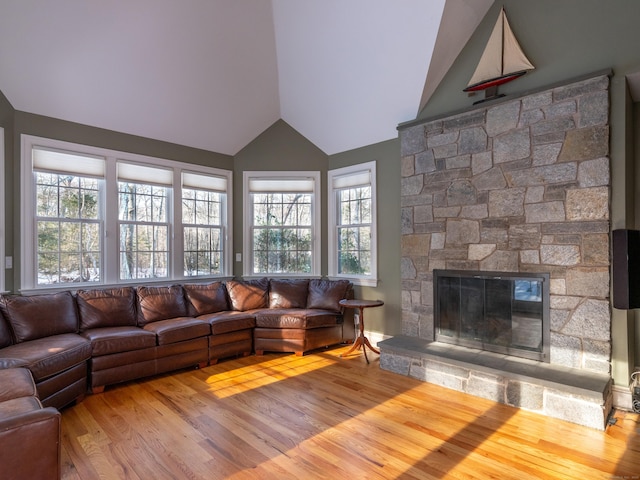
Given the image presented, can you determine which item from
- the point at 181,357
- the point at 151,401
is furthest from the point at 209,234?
the point at 151,401

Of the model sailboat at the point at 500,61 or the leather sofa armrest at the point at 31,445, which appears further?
the model sailboat at the point at 500,61

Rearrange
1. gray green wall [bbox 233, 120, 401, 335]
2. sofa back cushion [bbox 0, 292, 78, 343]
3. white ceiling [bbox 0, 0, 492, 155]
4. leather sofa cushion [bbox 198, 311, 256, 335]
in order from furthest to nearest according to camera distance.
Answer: gray green wall [bbox 233, 120, 401, 335] → leather sofa cushion [bbox 198, 311, 256, 335] → white ceiling [bbox 0, 0, 492, 155] → sofa back cushion [bbox 0, 292, 78, 343]

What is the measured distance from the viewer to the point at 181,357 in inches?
152

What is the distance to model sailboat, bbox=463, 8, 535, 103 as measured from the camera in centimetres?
349

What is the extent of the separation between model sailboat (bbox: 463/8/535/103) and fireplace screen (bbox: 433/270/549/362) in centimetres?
188

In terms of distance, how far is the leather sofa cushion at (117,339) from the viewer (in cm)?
336

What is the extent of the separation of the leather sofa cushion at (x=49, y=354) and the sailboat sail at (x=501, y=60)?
4.53 m

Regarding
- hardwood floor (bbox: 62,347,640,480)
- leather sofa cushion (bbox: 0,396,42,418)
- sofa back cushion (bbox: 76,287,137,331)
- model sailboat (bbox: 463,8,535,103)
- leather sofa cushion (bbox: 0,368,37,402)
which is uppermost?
model sailboat (bbox: 463,8,535,103)

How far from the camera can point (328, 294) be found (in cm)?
498

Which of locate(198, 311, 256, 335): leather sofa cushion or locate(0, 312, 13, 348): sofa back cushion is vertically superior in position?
locate(0, 312, 13, 348): sofa back cushion

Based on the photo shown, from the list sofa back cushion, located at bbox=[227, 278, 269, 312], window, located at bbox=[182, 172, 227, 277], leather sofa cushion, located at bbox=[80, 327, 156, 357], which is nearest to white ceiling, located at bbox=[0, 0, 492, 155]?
window, located at bbox=[182, 172, 227, 277]

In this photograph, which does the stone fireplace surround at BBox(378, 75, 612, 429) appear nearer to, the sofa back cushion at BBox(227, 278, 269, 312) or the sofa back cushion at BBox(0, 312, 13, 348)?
the sofa back cushion at BBox(227, 278, 269, 312)

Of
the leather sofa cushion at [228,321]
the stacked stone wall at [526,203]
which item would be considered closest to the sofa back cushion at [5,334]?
the leather sofa cushion at [228,321]

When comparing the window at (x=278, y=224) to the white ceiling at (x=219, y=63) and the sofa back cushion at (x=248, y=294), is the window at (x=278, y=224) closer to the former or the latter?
the sofa back cushion at (x=248, y=294)
